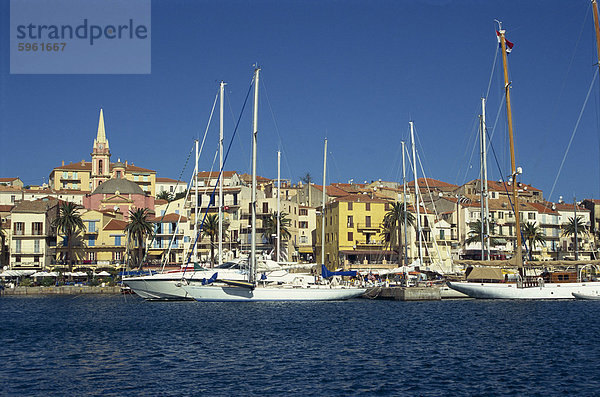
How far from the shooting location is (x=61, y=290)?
82875 millimetres

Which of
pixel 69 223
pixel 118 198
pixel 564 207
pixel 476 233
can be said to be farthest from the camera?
pixel 564 207

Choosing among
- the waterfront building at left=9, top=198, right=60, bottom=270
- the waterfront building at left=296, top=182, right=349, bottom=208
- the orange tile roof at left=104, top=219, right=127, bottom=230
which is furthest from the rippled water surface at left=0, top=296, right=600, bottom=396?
the waterfront building at left=296, top=182, right=349, bottom=208

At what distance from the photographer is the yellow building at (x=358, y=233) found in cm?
9794

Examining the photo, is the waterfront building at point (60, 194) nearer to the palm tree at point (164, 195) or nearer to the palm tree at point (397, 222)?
the palm tree at point (164, 195)

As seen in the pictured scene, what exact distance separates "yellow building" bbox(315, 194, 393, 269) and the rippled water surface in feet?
140

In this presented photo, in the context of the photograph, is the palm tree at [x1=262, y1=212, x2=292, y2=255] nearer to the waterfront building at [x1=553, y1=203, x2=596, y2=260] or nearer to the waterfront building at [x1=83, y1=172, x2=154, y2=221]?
the waterfront building at [x1=83, y1=172, x2=154, y2=221]

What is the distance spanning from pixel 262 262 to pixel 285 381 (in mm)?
40245

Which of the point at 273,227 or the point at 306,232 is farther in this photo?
the point at 306,232

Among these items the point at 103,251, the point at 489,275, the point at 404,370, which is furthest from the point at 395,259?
the point at 404,370

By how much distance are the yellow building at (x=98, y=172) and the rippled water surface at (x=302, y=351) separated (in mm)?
100308

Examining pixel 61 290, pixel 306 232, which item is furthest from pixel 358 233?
pixel 61 290

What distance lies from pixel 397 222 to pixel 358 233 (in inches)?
227

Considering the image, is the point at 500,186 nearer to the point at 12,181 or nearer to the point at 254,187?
the point at 254,187

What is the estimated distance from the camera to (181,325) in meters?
43.5
